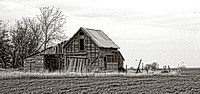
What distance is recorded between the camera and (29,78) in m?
32.1

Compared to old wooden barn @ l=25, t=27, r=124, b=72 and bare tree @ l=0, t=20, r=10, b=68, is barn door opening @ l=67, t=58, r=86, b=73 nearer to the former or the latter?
old wooden barn @ l=25, t=27, r=124, b=72

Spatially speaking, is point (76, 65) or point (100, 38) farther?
point (100, 38)

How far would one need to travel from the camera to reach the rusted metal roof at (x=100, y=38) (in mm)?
44928

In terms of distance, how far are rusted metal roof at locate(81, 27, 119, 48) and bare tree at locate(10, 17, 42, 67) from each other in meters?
15.4

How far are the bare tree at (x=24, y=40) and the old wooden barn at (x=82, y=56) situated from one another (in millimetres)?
11882

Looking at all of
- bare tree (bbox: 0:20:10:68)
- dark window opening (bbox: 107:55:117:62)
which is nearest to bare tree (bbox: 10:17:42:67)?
bare tree (bbox: 0:20:10:68)

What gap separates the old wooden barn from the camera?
44.2 m

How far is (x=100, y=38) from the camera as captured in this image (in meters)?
47.3

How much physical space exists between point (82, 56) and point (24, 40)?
63.7ft

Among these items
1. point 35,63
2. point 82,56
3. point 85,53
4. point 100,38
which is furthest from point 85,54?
point 35,63

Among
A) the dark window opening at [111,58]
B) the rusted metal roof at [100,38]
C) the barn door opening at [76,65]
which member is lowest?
the barn door opening at [76,65]

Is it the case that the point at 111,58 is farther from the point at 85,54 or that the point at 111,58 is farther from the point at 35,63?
the point at 35,63

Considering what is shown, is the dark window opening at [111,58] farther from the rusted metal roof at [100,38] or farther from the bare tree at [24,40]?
the bare tree at [24,40]

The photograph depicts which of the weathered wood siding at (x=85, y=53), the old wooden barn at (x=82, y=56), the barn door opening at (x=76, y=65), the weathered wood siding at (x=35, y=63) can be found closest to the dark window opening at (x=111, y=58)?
the old wooden barn at (x=82, y=56)
